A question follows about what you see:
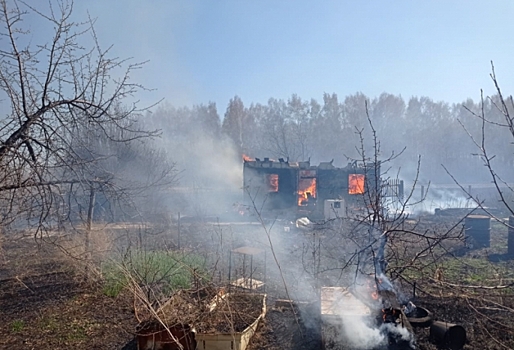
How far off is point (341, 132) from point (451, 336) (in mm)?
46084

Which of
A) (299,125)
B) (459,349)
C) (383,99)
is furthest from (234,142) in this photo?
(459,349)

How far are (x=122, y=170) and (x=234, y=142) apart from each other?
2965 cm

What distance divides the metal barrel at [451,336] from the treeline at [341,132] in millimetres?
38185

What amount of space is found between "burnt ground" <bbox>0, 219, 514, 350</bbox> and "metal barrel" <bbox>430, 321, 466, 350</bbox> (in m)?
0.14

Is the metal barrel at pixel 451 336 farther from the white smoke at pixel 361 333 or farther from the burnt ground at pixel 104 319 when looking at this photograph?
the white smoke at pixel 361 333

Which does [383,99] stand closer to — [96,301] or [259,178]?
Result: [259,178]

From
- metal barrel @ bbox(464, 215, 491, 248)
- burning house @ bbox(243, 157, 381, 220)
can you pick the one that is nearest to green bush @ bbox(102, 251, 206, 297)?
metal barrel @ bbox(464, 215, 491, 248)

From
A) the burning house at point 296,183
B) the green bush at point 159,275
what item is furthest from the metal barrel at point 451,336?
the burning house at point 296,183

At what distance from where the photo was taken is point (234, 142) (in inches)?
1901

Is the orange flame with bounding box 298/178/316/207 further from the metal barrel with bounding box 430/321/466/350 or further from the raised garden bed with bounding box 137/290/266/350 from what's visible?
the metal barrel with bounding box 430/321/466/350

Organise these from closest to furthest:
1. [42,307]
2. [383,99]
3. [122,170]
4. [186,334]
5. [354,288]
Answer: [186,334], [354,288], [42,307], [122,170], [383,99]

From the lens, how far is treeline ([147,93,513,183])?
46281 mm

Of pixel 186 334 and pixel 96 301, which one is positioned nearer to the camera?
pixel 186 334

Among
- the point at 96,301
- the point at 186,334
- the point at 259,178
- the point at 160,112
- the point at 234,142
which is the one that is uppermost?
the point at 160,112
